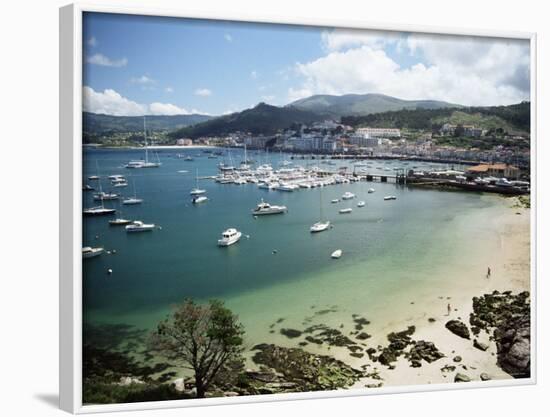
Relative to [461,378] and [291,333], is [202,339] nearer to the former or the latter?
[291,333]

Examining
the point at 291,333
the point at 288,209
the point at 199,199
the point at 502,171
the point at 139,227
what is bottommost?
the point at 291,333

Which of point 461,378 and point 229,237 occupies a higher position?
point 229,237

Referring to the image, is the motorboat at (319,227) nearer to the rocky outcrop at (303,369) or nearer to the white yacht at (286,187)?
the white yacht at (286,187)

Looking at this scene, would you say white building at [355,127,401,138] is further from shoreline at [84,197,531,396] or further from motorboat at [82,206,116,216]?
motorboat at [82,206,116,216]

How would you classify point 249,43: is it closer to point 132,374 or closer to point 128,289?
point 128,289

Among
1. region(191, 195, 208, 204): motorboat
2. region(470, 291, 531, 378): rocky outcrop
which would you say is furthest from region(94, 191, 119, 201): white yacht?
region(470, 291, 531, 378): rocky outcrop

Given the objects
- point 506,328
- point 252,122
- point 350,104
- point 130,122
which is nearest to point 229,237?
point 252,122

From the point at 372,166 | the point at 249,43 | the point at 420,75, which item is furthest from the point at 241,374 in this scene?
the point at 420,75
